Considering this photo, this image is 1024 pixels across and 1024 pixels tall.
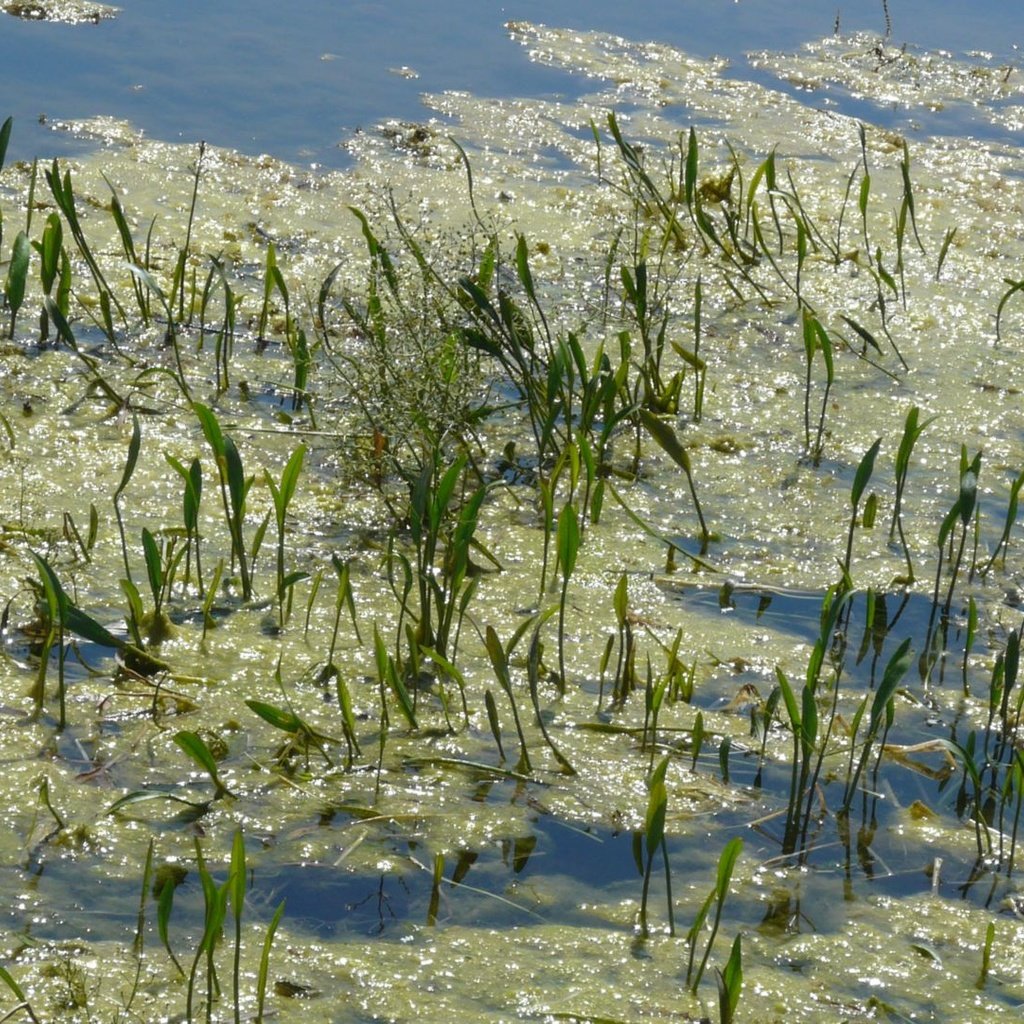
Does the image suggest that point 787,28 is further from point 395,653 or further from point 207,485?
point 395,653

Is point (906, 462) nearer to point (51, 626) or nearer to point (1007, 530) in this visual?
point (1007, 530)

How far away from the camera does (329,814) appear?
229cm

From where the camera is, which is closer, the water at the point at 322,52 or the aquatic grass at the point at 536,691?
the aquatic grass at the point at 536,691

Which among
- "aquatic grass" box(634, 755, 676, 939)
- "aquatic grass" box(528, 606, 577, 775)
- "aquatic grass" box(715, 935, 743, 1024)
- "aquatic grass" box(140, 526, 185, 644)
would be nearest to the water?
"aquatic grass" box(140, 526, 185, 644)

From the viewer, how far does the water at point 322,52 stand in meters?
5.70

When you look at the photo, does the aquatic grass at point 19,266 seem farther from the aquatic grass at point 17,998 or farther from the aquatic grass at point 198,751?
the aquatic grass at point 17,998

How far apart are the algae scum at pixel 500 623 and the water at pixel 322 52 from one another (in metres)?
0.73

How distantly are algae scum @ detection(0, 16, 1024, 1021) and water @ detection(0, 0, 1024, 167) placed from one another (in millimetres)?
731

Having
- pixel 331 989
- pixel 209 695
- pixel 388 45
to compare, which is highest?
pixel 388 45

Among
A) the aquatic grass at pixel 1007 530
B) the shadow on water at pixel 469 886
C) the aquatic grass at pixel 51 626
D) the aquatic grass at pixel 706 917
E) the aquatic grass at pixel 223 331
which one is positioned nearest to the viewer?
the aquatic grass at pixel 706 917

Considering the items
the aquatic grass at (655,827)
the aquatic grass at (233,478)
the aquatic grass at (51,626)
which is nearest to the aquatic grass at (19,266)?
A: the aquatic grass at (233,478)

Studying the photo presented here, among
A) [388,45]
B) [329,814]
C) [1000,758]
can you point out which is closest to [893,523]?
[1000,758]

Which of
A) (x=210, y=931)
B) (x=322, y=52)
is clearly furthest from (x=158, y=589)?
(x=322, y=52)

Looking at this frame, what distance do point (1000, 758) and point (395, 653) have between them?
Result: 1.06m
